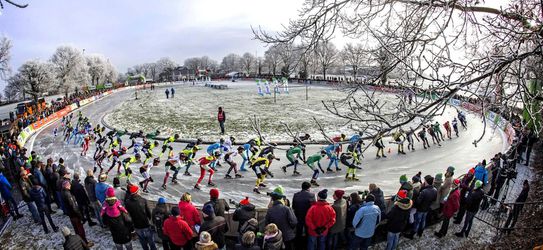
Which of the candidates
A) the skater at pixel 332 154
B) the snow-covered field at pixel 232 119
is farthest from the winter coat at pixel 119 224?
the snow-covered field at pixel 232 119

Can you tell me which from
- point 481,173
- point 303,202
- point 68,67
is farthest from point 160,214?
point 68,67

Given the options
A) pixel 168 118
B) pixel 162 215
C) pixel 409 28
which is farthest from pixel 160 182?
pixel 168 118

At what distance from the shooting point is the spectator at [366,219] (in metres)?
6.41

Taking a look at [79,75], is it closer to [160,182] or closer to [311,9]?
[160,182]

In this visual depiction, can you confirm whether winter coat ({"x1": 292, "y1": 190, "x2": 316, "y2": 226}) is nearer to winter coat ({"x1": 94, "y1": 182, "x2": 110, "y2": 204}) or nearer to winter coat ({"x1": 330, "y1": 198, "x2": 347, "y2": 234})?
winter coat ({"x1": 330, "y1": 198, "x2": 347, "y2": 234})

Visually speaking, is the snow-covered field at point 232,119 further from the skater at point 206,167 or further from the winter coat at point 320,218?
the winter coat at point 320,218

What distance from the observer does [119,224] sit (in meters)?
6.68

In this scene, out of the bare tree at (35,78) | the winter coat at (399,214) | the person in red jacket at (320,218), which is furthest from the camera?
the bare tree at (35,78)

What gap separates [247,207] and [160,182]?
7.03m

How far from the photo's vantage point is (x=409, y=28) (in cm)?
584

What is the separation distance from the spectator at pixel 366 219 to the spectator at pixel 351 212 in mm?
291

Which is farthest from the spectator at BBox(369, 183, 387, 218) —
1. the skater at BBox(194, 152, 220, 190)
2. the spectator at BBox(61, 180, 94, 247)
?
the spectator at BBox(61, 180, 94, 247)

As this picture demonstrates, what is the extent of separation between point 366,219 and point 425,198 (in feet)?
6.07

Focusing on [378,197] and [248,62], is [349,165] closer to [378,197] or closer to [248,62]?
[378,197]
